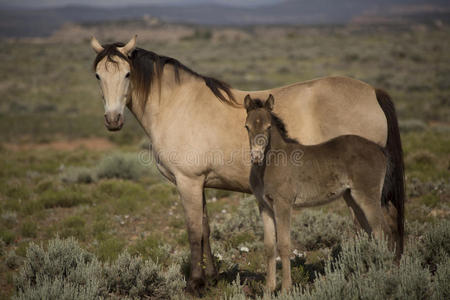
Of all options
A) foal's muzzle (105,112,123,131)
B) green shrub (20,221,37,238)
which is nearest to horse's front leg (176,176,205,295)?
foal's muzzle (105,112,123,131)

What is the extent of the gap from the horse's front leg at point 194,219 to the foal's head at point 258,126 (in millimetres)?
1124

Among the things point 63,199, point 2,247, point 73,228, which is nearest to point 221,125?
point 73,228

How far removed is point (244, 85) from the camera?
28516mm

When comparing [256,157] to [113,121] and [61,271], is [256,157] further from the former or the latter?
[61,271]

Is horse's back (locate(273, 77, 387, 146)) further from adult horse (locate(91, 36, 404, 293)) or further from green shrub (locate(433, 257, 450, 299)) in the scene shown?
green shrub (locate(433, 257, 450, 299))

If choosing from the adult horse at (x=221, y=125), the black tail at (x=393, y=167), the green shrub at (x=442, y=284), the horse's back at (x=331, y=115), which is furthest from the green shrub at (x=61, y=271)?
the black tail at (x=393, y=167)

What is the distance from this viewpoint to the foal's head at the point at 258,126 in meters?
3.96

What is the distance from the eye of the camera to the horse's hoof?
4.92 meters

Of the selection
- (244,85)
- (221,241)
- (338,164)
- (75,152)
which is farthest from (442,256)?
(244,85)

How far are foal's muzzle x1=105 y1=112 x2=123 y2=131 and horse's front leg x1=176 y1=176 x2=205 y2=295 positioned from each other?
956 mm

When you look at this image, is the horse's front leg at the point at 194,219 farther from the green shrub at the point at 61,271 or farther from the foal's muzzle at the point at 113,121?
the green shrub at the point at 61,271

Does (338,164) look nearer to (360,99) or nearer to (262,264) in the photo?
(360,99)

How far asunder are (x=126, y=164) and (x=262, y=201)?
22.9ft

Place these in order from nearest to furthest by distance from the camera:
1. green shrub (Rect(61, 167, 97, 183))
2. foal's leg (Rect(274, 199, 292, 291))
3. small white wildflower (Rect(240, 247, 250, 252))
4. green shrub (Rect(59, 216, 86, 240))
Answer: foal's leg (Rect(274, 199, 292, 291)) → small white wildflower (Rect(240, 247, 250, 252)) → green shrub (Rect(59, 216, 86, 240)) → green shrub (Rect(61, 167, 97, 183))
